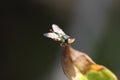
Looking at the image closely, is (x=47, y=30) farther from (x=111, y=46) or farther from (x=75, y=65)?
(x=75, y=65)

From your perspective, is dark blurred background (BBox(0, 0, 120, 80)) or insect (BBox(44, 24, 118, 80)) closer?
insect (BBox(44, 24, 118, 80))

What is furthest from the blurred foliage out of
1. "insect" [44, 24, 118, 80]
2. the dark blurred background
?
"insect" [44, 24, 118, 80]

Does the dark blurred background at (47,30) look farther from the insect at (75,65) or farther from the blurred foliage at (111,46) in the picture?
the insect at (75,65)

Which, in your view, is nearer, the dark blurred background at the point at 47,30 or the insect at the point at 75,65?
the insect at the point at 75,65

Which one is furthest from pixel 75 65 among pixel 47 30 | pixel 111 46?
pixel 111 46

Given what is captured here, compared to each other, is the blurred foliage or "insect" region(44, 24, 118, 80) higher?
the blurred foliage

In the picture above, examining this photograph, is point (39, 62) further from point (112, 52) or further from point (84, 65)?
point (84, 65)

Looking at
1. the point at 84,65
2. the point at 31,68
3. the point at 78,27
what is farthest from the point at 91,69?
the point at 78,27

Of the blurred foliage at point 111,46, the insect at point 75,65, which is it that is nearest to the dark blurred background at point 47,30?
the blurred foliage at point 111,46

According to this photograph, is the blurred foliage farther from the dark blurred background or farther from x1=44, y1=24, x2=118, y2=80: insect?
x1=44, y1=24, x2=118, y2=80: insect
